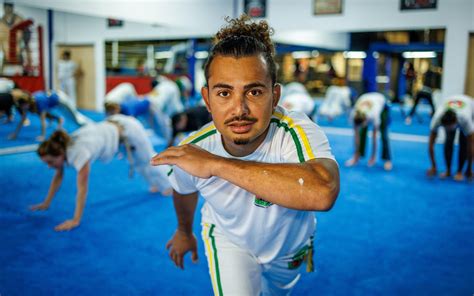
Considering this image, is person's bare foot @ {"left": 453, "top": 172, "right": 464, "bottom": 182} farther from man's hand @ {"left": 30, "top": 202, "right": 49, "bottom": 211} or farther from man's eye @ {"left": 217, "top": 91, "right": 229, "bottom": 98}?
man's eye @ {"left": 217, "top": 91, "right": 229, "bottom": 98}

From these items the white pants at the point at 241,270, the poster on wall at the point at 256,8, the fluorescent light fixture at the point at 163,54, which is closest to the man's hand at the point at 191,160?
the white pants at the point at 241,270

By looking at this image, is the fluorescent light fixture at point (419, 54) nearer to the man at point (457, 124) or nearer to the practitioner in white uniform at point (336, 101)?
the practitioner in white uniform at point (336, 101)

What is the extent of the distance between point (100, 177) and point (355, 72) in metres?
Result: 18.5

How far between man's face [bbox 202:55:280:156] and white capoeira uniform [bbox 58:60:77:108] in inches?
263

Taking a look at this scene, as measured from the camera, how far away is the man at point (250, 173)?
1.25m

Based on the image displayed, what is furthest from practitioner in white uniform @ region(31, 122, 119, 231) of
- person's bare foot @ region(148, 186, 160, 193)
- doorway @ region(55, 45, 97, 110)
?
doorway @ region(55, 45, 97, 110)

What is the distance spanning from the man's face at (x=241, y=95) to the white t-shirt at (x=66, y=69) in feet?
21.9

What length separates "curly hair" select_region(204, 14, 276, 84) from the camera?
4.85 ft

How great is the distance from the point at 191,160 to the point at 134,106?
19.7 ft

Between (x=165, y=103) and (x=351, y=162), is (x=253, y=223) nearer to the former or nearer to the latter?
(x=351, y=162)

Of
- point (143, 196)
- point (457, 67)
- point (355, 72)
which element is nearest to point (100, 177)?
point (143, 196)

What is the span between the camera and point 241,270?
174 centimetres

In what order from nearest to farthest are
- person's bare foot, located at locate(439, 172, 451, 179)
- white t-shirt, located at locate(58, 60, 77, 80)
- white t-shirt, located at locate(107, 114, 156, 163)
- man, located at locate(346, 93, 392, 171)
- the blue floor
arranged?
the blue floor, white t-shirt, located at locate(107, 114, 156, 163), person's bare foot, located at locate(439, 172, 451, 179), man, located at locate(346, 93, 392, 171), white t-shirt, located at locate(58, 60, 77, 80)

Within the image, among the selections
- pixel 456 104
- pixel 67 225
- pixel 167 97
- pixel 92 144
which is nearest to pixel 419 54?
pixel 167 97
